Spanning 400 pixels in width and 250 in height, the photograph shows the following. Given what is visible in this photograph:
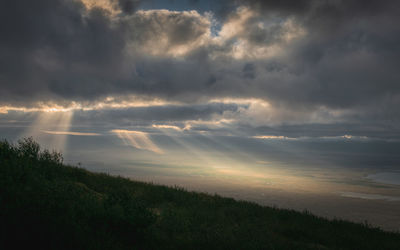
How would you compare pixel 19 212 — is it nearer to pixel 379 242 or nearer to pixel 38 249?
pixel 38 249

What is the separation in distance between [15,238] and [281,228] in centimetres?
1126

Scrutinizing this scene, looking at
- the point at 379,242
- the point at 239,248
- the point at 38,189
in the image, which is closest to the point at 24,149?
the point at 38,189

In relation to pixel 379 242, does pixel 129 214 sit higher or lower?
higher

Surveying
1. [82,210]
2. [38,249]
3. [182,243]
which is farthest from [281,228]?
[38,249]

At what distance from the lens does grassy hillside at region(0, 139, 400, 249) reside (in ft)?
22.3

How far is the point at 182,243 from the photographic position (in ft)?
29.6

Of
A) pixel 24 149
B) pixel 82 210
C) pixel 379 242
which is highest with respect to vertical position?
pixel 24 149

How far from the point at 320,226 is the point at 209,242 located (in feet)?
27.9

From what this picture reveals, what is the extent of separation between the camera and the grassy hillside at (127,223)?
22.3 ft

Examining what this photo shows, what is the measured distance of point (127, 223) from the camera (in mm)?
8727

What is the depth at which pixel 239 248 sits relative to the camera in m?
8.89

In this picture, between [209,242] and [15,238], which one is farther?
[209,242]

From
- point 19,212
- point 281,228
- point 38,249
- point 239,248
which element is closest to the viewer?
point 38,249

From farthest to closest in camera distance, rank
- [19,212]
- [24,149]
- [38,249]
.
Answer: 1. [24,149]
2. [19,212]
3. [38,249]
